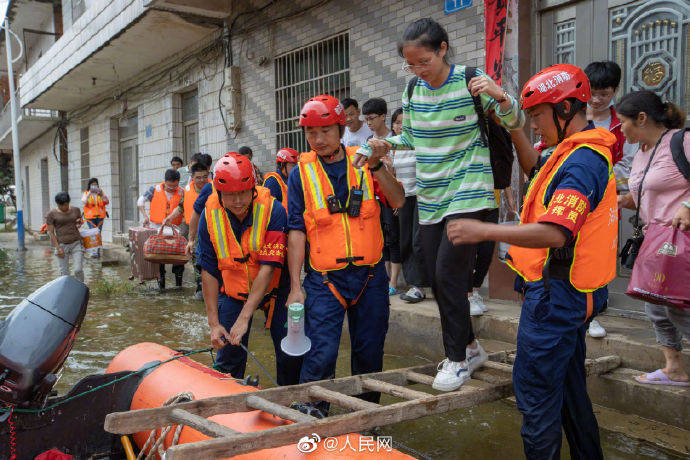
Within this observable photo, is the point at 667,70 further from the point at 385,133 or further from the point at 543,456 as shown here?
the point at 543,456

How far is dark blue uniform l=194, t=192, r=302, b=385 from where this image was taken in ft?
11.8

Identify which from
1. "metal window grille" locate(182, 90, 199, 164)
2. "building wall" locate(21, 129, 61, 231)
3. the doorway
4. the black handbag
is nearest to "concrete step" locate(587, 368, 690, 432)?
the black handbag

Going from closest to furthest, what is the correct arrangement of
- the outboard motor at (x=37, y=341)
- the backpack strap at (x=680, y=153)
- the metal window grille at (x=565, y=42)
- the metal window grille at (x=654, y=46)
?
the outboard motor at (x=37, y=341)
the backpack strap at (x=680, y=153)
the metal window grille at (x=654, y=46)
the metal window grille at (x=565, y=42)

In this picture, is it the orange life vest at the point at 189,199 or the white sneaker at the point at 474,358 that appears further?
the orange life vest at the point at 189,199

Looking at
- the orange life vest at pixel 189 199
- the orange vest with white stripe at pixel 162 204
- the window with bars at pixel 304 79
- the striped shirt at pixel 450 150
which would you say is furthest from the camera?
the orange vest with white stripe at pixel 162 204

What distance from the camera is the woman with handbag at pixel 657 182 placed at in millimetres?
3318

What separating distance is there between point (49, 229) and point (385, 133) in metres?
6.29

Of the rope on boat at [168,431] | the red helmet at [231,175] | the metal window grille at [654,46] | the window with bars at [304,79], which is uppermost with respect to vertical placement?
the window with bars at [304,79]

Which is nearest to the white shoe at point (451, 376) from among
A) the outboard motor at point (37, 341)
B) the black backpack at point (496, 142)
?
the black backpack at point (496, 142)

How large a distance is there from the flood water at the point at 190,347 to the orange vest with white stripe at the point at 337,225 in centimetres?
125

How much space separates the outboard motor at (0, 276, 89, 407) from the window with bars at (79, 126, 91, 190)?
724 inches

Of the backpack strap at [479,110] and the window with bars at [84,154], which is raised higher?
the window with bars at [84,154]

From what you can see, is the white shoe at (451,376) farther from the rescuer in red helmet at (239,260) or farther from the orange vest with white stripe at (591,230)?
the rescuer in red helmet at (239,260)

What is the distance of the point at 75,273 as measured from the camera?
9539 millimetres
